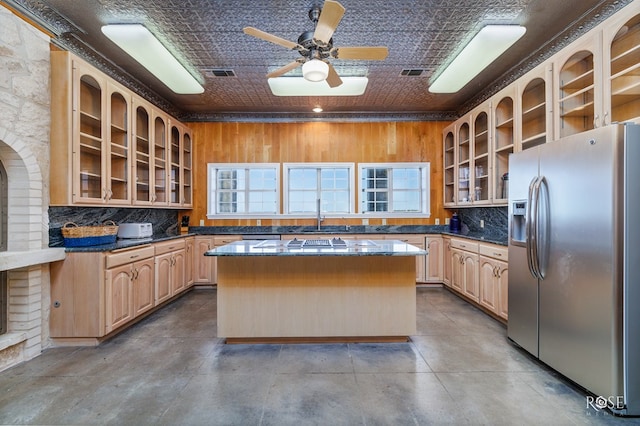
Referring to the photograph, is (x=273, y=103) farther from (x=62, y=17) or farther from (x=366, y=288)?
(x=366, y=288)

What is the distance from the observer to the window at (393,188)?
5711 mm

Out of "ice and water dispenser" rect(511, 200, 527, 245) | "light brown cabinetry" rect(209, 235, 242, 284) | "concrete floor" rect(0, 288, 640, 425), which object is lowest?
"concrete floor" rect(0, 288, 640, 425)

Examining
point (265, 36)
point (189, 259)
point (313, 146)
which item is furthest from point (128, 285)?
point (313, 146)

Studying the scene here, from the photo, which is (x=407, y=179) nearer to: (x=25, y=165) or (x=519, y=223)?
(x=519, y=223)

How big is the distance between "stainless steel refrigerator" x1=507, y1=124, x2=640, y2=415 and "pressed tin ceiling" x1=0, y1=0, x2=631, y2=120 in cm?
139

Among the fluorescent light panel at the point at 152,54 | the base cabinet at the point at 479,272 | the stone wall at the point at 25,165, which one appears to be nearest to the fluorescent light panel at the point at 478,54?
the base cabinet at the point at 479,272

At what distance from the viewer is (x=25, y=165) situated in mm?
2725

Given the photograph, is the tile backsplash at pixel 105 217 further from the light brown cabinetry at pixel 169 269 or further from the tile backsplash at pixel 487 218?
the tile backsplash at pixel 487 218

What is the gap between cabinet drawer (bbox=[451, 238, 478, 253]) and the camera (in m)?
4.15

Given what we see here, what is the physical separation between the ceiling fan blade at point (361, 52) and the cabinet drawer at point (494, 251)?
2.39 m

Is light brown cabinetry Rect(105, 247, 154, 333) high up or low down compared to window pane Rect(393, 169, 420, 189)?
down

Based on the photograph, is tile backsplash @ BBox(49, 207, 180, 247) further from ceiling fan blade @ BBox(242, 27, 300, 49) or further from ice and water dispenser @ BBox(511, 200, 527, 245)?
ice and water dispenser @ BBox(511, 200, 527, 245)

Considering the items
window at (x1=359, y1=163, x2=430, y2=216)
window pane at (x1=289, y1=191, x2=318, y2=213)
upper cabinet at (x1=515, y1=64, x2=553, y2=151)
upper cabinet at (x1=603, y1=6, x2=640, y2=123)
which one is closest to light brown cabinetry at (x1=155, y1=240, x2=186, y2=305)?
window pane at (x1=289, y1=191, x2=318, y2=213)

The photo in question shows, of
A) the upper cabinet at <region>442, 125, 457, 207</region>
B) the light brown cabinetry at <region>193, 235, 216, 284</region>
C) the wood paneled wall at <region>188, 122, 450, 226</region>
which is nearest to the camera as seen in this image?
the light brown cabinetry at <region>193, 235, 216, 284</region>
